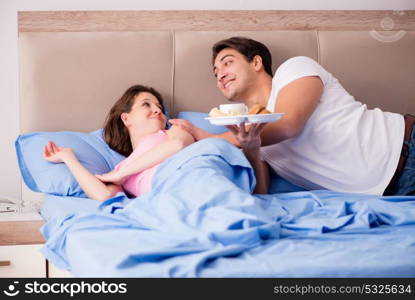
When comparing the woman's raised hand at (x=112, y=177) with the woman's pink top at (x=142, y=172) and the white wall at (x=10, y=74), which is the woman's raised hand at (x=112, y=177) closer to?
the woman's pink top at (x=142, y=172)

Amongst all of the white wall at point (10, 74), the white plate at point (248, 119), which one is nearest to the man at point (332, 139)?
the white plate at point (248, 119)

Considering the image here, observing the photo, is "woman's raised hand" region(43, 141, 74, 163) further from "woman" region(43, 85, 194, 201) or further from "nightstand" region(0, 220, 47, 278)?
"nightstand" region(0, 220, 47, 278)

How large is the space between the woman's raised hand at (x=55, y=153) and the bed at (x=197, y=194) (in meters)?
0.12

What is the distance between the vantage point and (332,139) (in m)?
2.35

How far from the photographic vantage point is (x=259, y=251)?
1.45 metres

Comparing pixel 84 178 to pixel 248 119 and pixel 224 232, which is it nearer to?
pixel 248 119

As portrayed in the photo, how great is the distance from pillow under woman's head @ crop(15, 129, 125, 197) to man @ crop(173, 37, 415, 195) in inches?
17.3

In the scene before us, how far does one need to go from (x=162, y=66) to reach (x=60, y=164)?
72cm

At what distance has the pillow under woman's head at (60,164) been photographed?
95.0 inches

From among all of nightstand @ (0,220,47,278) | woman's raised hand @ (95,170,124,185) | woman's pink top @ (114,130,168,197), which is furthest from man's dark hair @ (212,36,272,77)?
nightstand @ (0,220,47,278)

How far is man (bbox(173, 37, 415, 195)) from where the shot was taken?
90.3 inches

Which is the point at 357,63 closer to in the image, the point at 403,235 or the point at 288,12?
the point at 288,12

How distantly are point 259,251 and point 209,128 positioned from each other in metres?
1.33

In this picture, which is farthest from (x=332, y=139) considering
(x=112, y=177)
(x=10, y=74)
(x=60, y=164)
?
(x=10, y=74)
